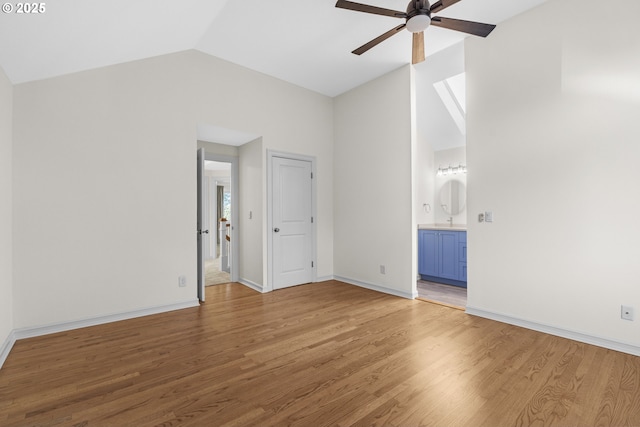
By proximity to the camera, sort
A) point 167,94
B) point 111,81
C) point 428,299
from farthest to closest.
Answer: point 428,299 → point 167,94 → point 111,81

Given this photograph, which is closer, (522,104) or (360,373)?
(360,373)

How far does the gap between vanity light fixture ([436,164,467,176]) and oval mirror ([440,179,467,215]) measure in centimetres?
16

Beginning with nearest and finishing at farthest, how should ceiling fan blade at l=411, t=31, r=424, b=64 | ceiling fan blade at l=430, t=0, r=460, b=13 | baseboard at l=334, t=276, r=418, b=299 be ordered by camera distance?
1. ceiling fan blade at l=430, t=0, r=460, b=13
2. ceiling fan blade at l=411, t=31, r=424, b=64
3. baseboard at l=334, t=276, r=418, b=299

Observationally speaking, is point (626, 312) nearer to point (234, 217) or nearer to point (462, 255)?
point (462, 255)

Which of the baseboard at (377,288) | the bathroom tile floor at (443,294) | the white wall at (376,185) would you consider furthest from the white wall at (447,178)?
the baseboard at (377,288)

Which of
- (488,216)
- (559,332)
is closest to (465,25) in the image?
(488,216)

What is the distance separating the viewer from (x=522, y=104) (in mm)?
3092

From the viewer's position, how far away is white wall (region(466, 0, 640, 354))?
100 inches

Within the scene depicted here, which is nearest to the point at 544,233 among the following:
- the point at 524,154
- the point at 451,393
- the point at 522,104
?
the point at 524,154

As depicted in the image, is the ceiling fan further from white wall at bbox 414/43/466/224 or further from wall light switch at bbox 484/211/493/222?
wall light switch at bbox 484/211/493/222

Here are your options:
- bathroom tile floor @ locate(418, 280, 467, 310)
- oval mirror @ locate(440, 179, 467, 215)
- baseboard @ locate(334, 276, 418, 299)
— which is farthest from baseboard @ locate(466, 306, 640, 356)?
oval mirror @ locate(440, 179, 467, 215)

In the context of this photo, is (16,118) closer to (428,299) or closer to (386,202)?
(386,202)

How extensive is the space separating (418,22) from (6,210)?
3932 mm

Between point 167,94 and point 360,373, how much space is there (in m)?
3.73
